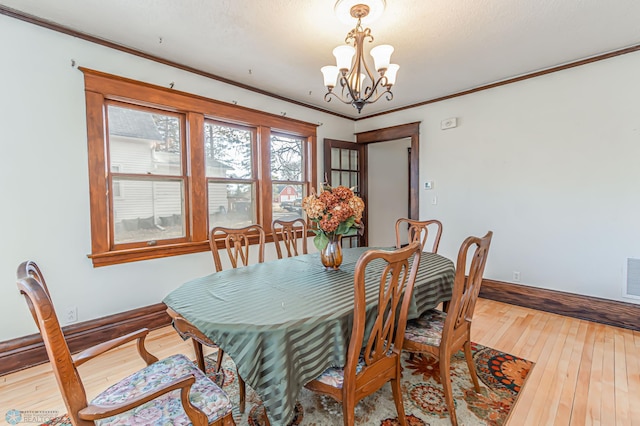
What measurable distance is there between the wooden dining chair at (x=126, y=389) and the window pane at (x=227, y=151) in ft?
7.35

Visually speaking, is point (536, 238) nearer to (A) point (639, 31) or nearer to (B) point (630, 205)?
(B) point (630, 205)

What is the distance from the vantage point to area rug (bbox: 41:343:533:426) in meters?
1.61

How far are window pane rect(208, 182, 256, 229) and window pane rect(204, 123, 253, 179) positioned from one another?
5.4 inches

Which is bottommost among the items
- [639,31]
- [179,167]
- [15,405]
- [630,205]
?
[15,405]

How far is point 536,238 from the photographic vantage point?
328 centimetres

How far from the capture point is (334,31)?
2328 millimetres

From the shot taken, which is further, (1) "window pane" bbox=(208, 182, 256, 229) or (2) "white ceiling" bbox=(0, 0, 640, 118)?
(1) "window pane" bbox=(208, 182, 256, 229)

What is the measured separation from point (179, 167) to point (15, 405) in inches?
82.5

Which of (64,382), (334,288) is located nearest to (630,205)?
(334,288)

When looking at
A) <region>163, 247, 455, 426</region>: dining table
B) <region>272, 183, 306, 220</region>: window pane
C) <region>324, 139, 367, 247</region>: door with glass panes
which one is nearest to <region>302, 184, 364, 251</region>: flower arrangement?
<region>163, 247, 455, 426</region>: dining table

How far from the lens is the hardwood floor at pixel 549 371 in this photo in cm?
168

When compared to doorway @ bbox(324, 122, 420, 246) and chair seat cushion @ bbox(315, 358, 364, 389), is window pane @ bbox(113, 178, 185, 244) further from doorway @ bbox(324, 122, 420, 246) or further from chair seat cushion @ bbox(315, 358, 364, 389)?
chair seat cushion @ bbox(315, 358, 364, 389)

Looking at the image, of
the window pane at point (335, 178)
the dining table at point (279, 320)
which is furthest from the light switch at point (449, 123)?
the dining table at point (279, 320)

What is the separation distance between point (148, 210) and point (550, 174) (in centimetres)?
420
